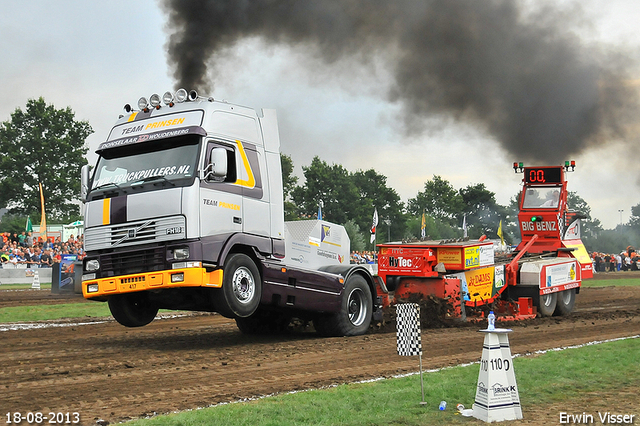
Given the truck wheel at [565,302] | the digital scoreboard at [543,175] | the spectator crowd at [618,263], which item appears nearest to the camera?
the truck wheel at [565,302]

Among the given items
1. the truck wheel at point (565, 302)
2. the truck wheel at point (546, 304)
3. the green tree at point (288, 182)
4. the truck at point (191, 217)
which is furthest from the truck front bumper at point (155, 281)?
the green tree at point (288, 182)

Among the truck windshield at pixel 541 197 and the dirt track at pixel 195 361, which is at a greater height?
the truck windshield at pixel 541 197

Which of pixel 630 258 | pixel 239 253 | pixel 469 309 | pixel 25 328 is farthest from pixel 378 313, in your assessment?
pixel 630 258

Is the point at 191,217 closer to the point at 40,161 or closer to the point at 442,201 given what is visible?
the point at 40,161

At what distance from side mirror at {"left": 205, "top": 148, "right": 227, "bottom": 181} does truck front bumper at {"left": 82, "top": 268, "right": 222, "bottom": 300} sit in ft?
4.70

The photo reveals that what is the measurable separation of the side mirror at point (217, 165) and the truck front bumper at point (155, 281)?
1.43 m

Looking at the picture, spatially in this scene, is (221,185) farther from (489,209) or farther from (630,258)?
(489,209)

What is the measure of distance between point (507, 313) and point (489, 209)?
2987 inches

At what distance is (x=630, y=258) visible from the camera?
55.8 metres

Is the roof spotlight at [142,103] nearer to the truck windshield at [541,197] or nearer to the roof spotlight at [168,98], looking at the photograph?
the roof spotlight at [168,98]

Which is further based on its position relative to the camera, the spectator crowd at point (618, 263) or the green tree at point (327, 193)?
the green tree at point (327, 193)

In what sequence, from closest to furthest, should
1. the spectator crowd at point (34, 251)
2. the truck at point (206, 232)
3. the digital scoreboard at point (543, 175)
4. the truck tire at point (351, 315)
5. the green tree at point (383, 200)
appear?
the truck at point (206, 232) < the truck tire at point (351, 315) < the digital scoreboard at point (543, 175) < the spectator crowd at point (34, 251) < the green tree at point (383, 200)

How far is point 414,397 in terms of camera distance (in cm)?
691

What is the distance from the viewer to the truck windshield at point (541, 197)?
18.7 m
